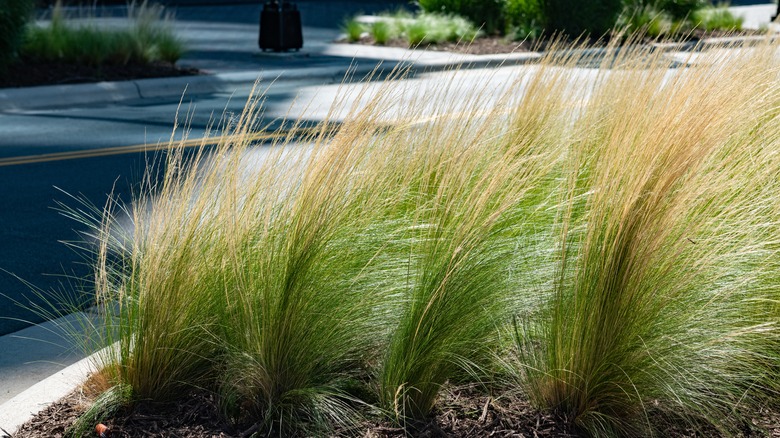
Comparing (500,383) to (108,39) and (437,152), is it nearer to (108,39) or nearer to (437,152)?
(437,152)

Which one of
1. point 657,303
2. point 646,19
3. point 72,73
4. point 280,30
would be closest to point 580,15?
point 646,19

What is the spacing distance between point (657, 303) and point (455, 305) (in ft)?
2.16

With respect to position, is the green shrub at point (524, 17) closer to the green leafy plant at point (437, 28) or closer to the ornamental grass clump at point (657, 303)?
the green leafy plant at point (437, 28)

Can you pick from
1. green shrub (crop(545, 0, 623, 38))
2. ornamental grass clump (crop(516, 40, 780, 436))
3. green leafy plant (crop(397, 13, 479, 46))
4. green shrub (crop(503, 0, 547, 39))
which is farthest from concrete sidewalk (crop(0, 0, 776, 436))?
green shrub (crop(545, 0, 623, 38))

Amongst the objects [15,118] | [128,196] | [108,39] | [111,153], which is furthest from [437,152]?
[108,39]

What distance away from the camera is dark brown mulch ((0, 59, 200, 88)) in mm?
14242

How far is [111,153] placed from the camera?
398 inches

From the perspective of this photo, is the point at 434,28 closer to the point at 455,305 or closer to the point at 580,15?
the point at 580,15

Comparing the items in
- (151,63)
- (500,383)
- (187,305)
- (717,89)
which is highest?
(717,89)

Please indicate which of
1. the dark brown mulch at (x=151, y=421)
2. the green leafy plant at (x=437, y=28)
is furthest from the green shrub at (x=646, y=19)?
the dark brown mulch at (x=151, y=421)

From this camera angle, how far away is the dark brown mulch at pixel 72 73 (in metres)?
14.2

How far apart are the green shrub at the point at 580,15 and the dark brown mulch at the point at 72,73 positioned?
305 inches

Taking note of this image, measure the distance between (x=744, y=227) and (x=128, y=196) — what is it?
5656mm

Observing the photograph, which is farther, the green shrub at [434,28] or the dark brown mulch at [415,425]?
the green shrub at [434,28]
